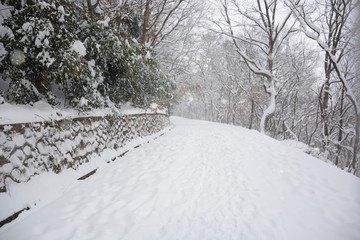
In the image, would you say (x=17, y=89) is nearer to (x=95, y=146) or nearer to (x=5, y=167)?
(x=5, y=167)

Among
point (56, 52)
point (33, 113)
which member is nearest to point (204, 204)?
point (33, 113)

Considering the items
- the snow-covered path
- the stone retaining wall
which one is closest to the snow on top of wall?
the stone retaining wall

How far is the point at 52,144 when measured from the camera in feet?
9.51

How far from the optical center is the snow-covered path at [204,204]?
2.05 metres

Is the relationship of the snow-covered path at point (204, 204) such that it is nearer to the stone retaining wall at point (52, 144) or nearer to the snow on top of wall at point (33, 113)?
the stone retaining wall at point (52, 144)

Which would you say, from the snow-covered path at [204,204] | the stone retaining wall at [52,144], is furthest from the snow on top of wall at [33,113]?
the snow-covered path at [204,204]

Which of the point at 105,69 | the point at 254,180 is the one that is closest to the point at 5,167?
the point at 105,69

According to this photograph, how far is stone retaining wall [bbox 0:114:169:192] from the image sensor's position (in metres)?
2.24

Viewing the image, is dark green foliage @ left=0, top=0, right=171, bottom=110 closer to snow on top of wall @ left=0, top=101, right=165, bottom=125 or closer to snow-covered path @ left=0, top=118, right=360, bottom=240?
snow on top of wall @ left=0, top=101, right=165, bottom=125

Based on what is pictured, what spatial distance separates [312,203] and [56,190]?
13.4 ft

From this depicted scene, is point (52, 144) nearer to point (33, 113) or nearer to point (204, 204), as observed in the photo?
point (33, 113)

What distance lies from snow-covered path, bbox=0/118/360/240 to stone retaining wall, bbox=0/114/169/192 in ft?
1.78

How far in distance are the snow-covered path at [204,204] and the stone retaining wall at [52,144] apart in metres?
0.54

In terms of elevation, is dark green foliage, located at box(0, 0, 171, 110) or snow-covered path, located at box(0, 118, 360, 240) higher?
dark green foliage, located at box(0, 0, 171, 110)
